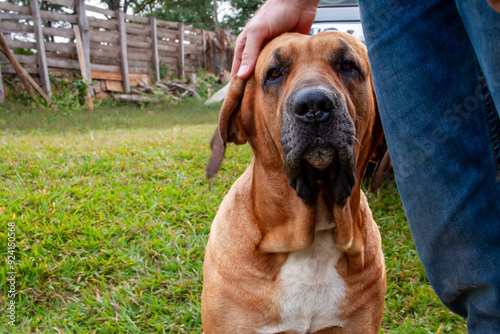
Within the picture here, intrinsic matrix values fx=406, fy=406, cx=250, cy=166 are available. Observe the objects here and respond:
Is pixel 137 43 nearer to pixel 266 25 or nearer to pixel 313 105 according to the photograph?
pixel 266 25

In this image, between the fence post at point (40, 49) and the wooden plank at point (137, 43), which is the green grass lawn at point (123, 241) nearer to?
the fence post at point (40, 49)

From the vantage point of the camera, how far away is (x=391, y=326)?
2.67 metres

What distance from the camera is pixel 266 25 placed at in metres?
2.05

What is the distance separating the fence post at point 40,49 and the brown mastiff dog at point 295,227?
33.8ft

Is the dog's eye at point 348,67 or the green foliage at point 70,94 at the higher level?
the dog's eye at point 348,67

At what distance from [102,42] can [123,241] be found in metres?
11.4

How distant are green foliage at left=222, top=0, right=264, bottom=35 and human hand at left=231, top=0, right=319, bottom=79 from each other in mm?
25114

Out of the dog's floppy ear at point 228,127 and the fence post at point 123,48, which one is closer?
the dog's floppy ear at point 228,127

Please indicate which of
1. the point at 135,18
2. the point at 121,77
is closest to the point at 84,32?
the point at 121,77

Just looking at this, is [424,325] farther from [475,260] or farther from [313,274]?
[475,260]

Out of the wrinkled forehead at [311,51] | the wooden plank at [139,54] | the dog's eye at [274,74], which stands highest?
the wrinkled forehead at [311,51]

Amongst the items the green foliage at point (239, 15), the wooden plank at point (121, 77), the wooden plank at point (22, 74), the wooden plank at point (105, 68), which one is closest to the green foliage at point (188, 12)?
the green foliage at point (239, 15)

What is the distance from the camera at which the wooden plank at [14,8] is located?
10312 mm

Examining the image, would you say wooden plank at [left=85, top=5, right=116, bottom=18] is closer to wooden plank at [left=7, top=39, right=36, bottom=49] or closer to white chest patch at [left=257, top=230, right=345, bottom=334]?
wooden plank at [left=7, top=39, right=36, bottom=49]
